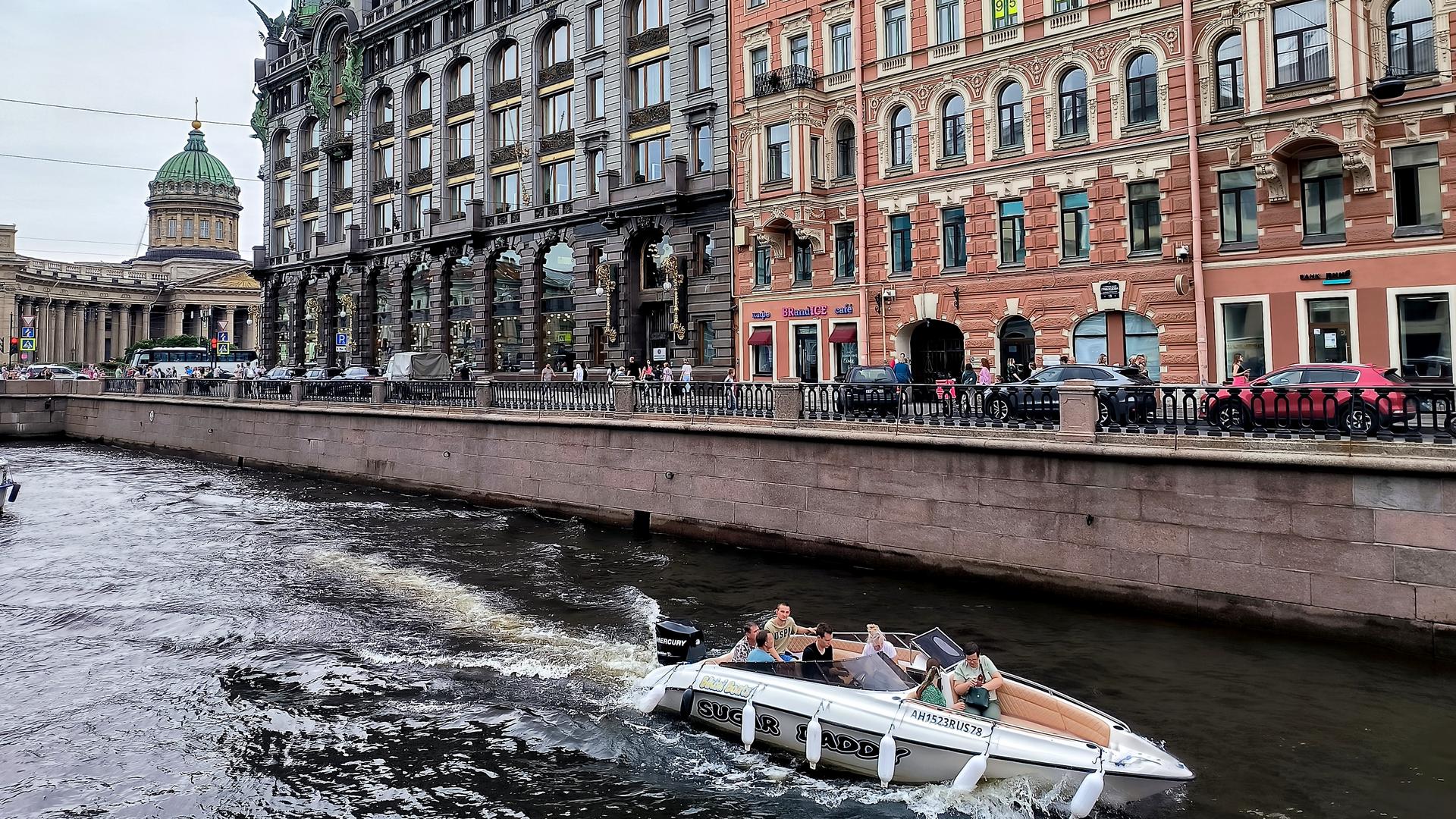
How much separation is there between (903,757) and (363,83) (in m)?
55.4

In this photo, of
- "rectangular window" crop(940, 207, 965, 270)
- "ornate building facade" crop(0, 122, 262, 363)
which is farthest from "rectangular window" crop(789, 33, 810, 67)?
"ornate building facade" crop(0, 122, 262, 363)

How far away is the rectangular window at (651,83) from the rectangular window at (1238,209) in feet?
72.0

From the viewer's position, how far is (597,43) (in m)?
41.4

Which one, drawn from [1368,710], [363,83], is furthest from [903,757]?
[363,83]

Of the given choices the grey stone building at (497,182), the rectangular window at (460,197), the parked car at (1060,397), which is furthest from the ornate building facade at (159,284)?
the parked car at (1060,397)

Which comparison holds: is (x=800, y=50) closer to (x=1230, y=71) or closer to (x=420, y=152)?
(x=1230, y=71)

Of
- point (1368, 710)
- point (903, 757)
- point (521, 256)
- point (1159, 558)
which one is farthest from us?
point (521, 256)

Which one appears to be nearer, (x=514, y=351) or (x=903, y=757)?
(x=903, y=757)

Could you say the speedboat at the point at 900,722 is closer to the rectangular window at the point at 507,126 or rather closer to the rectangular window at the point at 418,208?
the rectangular window at the point at 507,126

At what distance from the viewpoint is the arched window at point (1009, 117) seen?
2783cm

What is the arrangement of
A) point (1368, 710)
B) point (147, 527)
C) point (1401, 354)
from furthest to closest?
point (147, 527) < point (1401, 354) < point (1368, 710)

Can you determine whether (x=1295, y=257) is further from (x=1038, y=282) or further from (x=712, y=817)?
(x=712, y=817)

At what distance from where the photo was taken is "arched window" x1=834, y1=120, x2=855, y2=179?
104ft

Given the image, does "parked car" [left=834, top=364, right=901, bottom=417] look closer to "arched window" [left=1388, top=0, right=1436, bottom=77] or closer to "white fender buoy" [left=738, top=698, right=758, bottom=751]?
"white fender buoy" [left=738, top=698, right=758, bottom=751]
